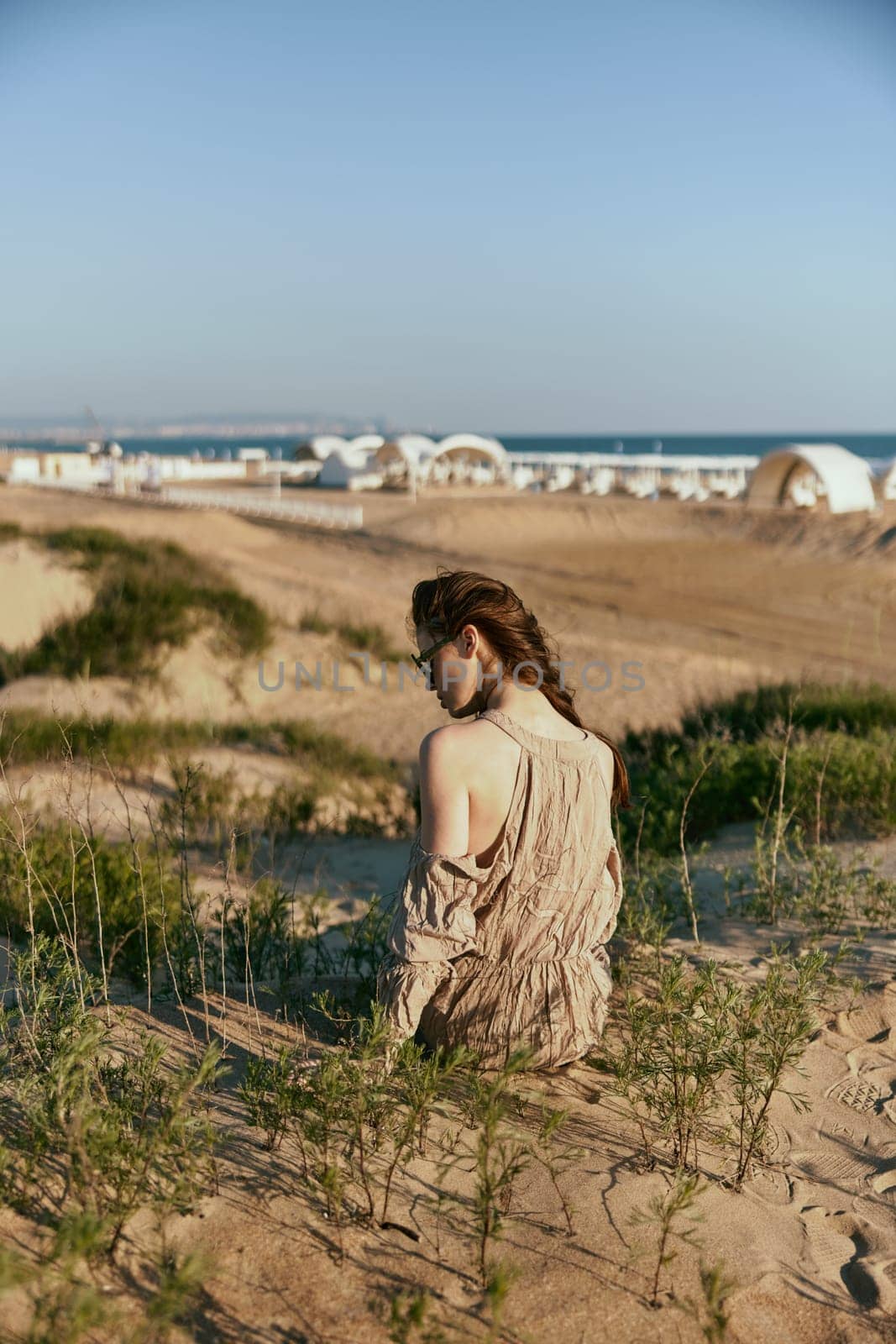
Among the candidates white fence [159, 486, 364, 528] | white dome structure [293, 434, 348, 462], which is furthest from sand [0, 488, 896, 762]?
white dome structure [293, 434, 348, 462]

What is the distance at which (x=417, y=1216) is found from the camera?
7.04 ft

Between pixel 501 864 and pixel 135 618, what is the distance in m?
9.13

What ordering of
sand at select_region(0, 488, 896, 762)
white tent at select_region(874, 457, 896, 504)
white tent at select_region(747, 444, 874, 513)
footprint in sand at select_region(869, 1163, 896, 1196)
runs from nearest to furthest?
footprint in sand at select_region(869, 1163, 896, 1196)
sand at select_region(0, 488, 896, 762)
white tent at select_region(747, 444, 874, 513)
white tent at select_region(874, 457, 896, 504)

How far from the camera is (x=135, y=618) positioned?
435 inches

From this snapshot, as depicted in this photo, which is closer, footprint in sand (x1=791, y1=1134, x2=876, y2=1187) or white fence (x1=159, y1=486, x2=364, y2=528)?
footprint in sand (x1=791, y1=1134, x2=876, y2=1187)

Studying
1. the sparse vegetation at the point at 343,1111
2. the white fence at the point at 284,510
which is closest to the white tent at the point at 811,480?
the white fence at the point at 284,510

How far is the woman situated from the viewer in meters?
2.53

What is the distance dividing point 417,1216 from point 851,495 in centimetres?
2489

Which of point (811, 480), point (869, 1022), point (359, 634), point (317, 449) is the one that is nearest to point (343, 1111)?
point (869, 1022)

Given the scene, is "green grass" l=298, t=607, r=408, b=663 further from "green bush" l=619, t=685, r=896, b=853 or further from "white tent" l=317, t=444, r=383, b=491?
"white tent" l=317, t=444, r=383, b=491

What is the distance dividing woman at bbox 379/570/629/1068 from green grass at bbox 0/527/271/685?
771 centimetres

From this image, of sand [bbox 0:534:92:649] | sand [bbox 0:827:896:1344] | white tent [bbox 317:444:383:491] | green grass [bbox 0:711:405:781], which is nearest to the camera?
sand [bbox 0:827:896:1344]

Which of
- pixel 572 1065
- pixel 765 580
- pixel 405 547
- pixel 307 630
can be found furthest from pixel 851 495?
pixel 572 1065

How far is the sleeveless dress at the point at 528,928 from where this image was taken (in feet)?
8.39
